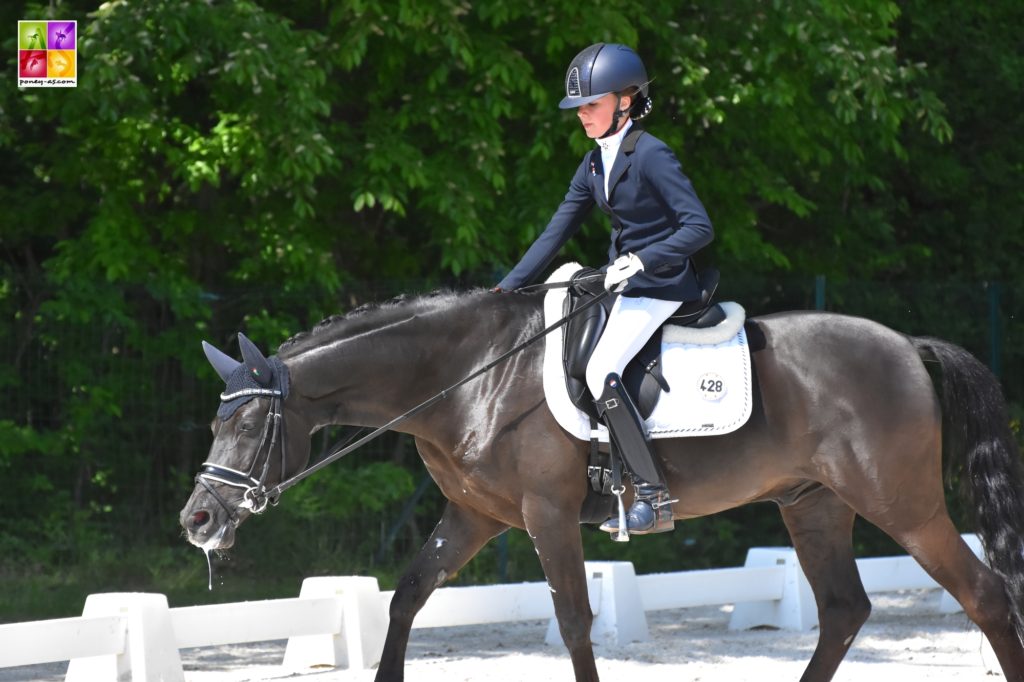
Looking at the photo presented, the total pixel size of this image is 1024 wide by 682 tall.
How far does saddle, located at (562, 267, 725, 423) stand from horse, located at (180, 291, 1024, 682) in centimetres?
15

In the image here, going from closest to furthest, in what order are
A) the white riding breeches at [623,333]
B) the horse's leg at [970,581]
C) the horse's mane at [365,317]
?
the white riding breeches at [623,333]
the horse's mane at [365,317]
the horse's leg at [970,581]

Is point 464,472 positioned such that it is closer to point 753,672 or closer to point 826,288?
point 753,672

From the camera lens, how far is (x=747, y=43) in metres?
12.3

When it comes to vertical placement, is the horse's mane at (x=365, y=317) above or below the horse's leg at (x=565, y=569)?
above

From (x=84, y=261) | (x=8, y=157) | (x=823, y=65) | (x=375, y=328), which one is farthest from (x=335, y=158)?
(x=375, y=328)

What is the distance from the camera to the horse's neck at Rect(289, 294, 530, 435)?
19.8ft

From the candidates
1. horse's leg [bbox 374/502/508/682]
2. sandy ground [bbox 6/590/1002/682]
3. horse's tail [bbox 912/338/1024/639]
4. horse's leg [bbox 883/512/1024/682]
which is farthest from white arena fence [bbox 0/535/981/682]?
horse's leg [bbox 883/512/1024/682]

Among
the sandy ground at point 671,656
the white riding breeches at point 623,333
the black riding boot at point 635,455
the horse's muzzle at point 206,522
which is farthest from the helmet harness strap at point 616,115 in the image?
the sandy ground at point 671,656

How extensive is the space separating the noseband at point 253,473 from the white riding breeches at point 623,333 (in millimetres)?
1296

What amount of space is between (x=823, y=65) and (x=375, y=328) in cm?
681

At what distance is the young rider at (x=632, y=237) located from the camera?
5938 millimetres

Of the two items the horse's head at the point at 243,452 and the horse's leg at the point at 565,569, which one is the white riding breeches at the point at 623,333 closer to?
the horse's leg at the point at 565,569

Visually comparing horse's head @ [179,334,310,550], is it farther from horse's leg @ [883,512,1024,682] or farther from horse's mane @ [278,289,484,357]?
horse's leg @ [883,512,1024,682]

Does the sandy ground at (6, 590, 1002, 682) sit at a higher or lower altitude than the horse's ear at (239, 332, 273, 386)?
lower
